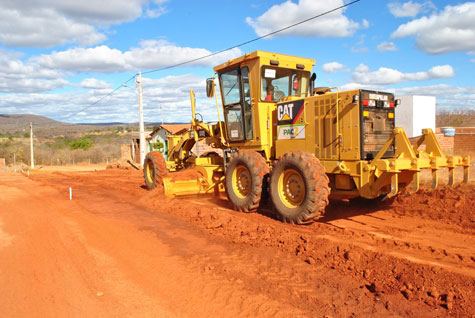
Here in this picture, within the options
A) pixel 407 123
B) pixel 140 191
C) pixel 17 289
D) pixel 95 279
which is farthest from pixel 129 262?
pixel 407 123

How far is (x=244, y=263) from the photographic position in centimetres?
510

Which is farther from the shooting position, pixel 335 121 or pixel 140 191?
pixel 140 191

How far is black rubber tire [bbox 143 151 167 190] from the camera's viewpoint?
11.5 meters

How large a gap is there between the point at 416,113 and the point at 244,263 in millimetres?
24289

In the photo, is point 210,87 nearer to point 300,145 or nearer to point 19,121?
point 300,145

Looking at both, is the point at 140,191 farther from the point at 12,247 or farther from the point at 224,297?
the point at 224,297

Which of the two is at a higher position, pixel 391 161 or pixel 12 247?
pixel 391 161

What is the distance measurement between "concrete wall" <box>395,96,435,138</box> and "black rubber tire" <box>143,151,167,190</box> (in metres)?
19.6

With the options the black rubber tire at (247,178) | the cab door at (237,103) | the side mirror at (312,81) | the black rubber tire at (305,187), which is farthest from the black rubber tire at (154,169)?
the black rubber tire at (305,187)

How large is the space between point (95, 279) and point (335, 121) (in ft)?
15.8

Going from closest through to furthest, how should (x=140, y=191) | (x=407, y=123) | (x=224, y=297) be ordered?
(x=224, y=297) → (x=140, y=191) → (x=407, y=123)

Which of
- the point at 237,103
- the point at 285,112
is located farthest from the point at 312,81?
the point at 237,103

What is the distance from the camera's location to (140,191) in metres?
11.9

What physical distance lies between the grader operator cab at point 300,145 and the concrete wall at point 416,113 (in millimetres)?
19360
